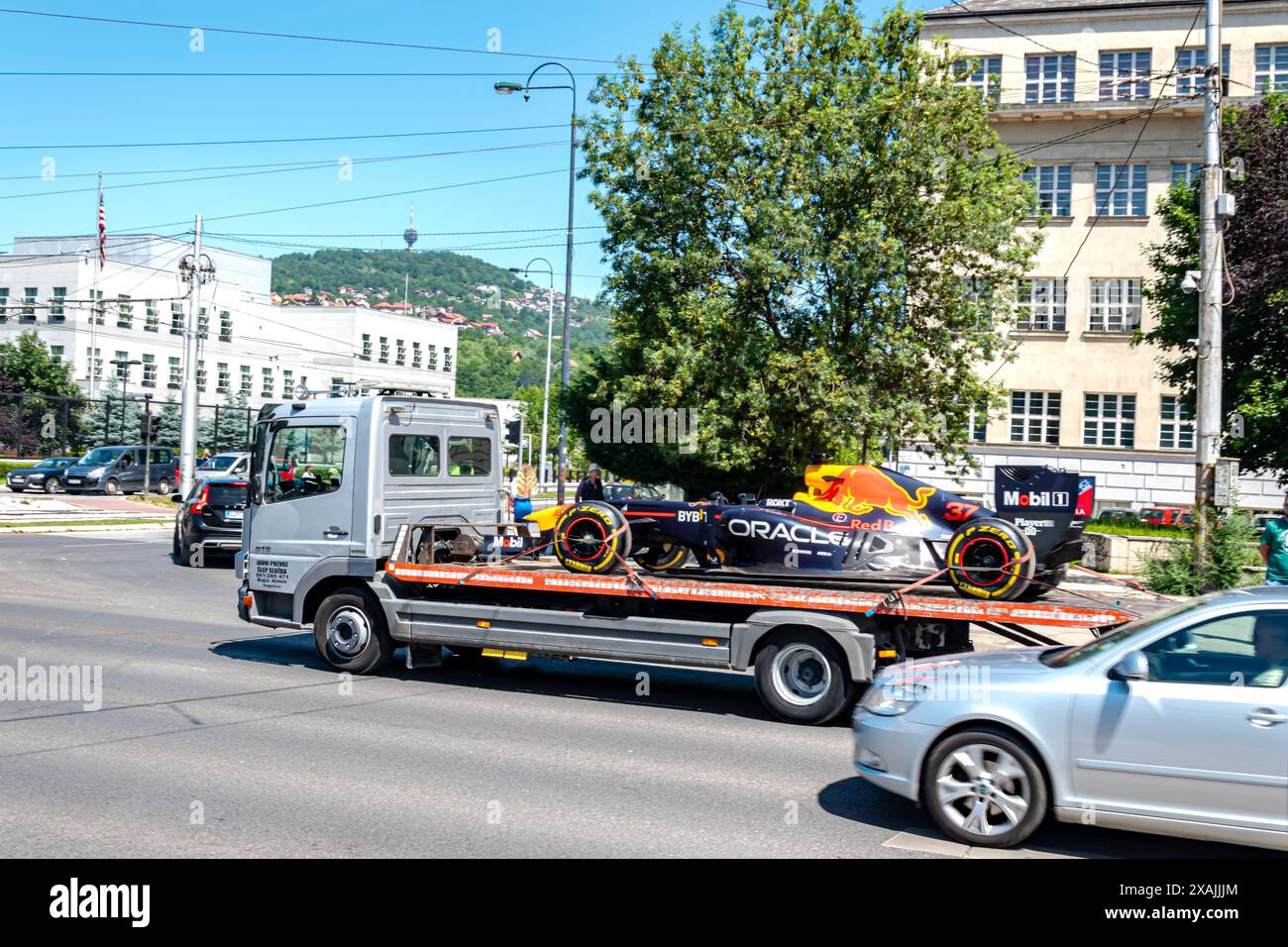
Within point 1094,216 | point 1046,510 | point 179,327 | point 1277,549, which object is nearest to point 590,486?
point 1046,510

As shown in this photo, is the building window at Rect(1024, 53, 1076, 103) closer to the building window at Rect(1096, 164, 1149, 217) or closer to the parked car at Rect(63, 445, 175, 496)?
the building window at Rect(1096, 164, 1149, 217)

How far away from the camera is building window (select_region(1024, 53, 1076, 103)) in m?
42.3

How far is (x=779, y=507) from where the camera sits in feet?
34.1

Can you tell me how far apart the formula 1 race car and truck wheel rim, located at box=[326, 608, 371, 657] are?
6.86ft

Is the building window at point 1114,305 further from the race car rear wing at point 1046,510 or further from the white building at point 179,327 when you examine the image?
the race car rear wing at point 1046,510

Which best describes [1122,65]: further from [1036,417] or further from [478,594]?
[478,594]

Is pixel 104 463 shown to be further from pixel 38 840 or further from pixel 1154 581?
pixel 38 840

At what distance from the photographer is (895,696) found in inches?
256

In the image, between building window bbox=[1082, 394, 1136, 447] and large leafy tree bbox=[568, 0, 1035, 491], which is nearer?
large leafy tree bbox=[568, 0, 1035, 491]

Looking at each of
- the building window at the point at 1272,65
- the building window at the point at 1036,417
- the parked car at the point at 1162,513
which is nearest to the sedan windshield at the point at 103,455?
the building window at the point at 1036,417

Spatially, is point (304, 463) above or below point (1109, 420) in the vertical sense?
below

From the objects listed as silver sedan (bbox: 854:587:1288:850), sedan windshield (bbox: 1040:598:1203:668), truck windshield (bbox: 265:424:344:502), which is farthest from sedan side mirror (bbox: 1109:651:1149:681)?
truck windshield (bbox: 265:424:344:502)

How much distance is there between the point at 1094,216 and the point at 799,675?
38092 mm
